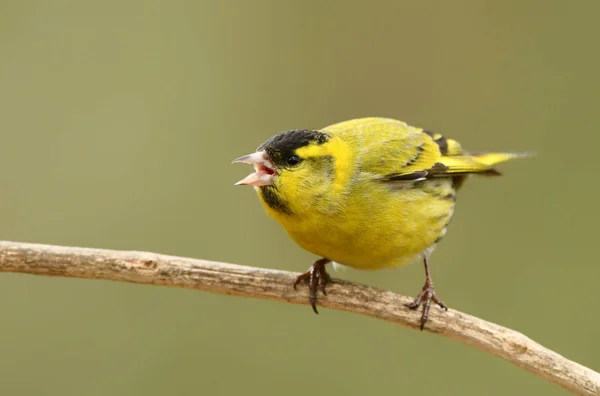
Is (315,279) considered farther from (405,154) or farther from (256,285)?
(405,154)

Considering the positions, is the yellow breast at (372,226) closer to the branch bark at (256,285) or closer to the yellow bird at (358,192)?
the yellow bird at (358,192)

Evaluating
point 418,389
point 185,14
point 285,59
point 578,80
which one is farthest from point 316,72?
point 418,389

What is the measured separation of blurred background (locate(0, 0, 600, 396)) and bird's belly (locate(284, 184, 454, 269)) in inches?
75.5

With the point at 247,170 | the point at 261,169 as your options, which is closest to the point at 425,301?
the point at 261,169

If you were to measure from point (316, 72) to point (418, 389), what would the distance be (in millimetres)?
2731

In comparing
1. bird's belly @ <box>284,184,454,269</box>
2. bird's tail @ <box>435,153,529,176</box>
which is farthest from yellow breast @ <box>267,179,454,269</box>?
bird's tail @ <box>435,153,529,176</box>

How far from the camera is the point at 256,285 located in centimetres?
380

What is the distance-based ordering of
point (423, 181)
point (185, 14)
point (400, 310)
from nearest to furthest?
point (400, 310) → point (423, 181) → point (185, 14)

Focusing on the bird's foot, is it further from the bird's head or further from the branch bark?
the bird's head

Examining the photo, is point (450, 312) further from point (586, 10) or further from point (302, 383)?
point (586, 10)

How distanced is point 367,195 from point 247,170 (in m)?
2.55

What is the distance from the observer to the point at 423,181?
4297 millimetres

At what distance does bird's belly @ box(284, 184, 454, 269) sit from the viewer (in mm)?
3721

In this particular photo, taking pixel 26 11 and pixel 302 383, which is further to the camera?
pixel 26 11
